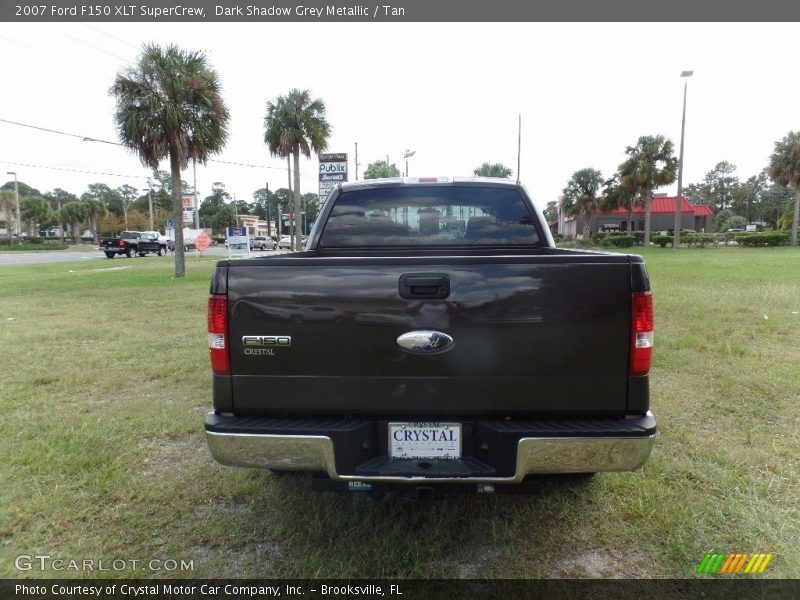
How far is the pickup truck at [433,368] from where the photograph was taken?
212 centimetres

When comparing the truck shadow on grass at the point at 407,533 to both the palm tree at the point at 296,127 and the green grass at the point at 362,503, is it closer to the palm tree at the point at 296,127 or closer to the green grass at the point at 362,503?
the green grass at the point at 362,503

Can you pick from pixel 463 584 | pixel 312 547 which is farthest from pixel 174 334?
pixel 463 584

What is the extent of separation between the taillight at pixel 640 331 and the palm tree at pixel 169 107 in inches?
632

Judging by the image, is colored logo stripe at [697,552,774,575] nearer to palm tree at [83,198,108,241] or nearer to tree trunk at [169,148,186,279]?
tree trunk at [169,148,186,279]

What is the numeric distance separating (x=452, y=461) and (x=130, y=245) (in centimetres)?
3706

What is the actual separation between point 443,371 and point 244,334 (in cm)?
91

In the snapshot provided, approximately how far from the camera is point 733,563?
2.43 metres

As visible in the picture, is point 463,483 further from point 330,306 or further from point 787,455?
point 787,455

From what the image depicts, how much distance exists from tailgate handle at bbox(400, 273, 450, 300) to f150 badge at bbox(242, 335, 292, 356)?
57 centimetres

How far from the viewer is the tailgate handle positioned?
2.12 m

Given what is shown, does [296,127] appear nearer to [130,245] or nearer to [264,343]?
[130,245]

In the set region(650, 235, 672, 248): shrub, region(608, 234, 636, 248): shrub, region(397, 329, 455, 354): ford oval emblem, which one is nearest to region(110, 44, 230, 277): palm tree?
region(397, 329, 455, 354): ford oval emblem

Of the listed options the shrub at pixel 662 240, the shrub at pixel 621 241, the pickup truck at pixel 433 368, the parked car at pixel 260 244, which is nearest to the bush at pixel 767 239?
the shrub at pixel 662 240

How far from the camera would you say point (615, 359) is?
2.14 meters
